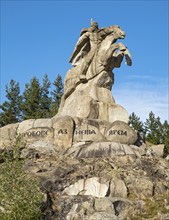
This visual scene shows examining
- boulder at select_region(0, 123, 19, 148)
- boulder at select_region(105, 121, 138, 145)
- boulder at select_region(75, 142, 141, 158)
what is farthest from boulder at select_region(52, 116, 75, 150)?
boulder at select_region(0, 123, 19, 148)

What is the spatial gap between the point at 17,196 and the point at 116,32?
12563 millimetres

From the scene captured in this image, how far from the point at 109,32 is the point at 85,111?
4624 millimetres

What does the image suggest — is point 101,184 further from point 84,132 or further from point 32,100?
point 32,100

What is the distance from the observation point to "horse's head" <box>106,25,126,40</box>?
71.2ft

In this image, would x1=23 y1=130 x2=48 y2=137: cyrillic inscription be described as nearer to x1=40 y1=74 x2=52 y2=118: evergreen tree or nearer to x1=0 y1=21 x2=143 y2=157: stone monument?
x1=0 y1=21 x2=143 y2=157: stone monument

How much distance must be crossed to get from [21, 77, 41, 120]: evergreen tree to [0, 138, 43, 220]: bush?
112 ft

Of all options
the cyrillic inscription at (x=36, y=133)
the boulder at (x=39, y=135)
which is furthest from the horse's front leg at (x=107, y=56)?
the cyrillic inscription at (x=36, y=133)

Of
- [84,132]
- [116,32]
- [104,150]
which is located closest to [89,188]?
[104,150]

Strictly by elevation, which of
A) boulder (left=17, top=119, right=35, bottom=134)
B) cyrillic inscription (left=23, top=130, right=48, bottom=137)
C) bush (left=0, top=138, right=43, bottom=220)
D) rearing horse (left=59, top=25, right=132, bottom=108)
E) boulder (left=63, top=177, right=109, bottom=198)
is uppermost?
rearing horse (left=59, top=25, right=132, bottom=108)

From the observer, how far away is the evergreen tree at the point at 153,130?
43469 millimetres

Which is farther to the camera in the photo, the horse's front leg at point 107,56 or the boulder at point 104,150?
the horse's front leg at point 107,56

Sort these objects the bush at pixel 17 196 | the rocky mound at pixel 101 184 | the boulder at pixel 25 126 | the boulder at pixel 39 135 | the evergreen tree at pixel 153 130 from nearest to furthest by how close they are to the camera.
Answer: the bush at pixel 17 196
the rocky mound at pixel 101 184
the boulder at pixel 39 135
the boulder at pixel 25 126
the evergreen tree at pixel 153 130

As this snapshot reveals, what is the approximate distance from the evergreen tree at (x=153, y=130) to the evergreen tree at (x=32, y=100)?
11841 mm

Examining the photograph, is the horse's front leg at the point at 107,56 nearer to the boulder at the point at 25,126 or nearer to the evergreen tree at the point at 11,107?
the boulder at the point at 25,126
